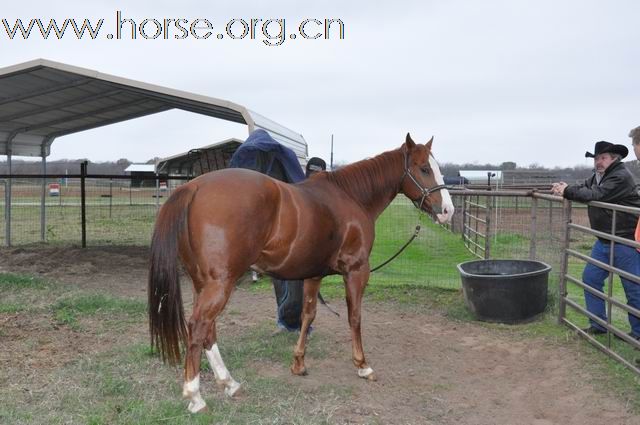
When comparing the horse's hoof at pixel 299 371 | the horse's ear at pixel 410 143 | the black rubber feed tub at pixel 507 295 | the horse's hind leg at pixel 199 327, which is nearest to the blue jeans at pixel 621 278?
the black rubber feed tub at pixel 507 295

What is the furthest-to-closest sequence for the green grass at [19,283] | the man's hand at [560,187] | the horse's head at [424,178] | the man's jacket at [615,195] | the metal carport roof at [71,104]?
the metal carport roof at [71,104] < the green grass at [19,283] < the man's hand at [560,187] < the man's jacket at [615,195] < the horse's head at [424,178]

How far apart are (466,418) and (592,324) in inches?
87.1

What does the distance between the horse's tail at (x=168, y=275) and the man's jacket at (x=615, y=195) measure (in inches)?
135

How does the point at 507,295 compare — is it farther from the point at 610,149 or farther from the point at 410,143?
the point at 410,143

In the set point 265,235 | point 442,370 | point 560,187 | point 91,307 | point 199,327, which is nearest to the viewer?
point 199,327

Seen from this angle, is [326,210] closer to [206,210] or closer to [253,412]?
[206,210]

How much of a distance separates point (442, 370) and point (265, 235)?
197 cm

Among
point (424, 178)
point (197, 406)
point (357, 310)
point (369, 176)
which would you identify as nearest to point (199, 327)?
point (197, 406)

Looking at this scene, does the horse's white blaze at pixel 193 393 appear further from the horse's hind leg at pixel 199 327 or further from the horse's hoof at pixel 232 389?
the horse's hoof at pixel 232 389

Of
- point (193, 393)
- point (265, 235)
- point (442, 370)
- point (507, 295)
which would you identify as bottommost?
point (442, 370)

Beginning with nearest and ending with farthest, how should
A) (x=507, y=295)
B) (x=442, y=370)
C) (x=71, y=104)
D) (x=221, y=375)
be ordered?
1. (x=221, y=375)
2. (x=442, y=370)
3. (x=507, y=295)
4. (x=71, y=104)

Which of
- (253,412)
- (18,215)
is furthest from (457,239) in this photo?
(18,215)

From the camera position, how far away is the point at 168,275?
10.5ft

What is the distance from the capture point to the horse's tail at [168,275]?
10.5 ft
